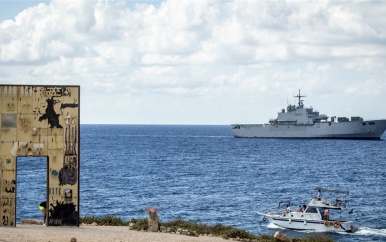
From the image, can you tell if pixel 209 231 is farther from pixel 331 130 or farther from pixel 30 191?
pixel 331 130

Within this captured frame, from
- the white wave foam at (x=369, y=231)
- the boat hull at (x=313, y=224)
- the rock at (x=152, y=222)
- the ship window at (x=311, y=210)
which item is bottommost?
the white wave foam at (x=369, y=231)

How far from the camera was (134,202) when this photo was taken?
55594 mm

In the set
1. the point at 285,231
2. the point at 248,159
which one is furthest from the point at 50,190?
the point at 248,159

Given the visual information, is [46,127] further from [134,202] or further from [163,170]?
[163,170]

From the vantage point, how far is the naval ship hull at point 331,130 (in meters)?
160

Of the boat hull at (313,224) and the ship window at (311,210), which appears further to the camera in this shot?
the ship window at (311,210)

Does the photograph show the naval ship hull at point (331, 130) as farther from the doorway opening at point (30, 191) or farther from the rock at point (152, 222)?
the rock at point (152, 222)

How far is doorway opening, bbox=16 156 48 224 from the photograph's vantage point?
47.0 meters

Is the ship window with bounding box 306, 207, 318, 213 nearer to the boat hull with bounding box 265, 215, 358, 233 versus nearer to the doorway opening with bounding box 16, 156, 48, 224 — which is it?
the boat hull with bounding box 265, 215, 358, 233

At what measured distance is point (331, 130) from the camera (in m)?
163

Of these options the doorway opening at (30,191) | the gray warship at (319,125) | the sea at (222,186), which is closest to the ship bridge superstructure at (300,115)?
the gray warship at (319,125)

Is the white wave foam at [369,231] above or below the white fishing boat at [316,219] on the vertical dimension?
below

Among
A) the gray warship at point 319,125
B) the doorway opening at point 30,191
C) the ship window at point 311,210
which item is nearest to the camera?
the ship window at point 311,210

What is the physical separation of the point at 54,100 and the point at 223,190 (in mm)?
40399
